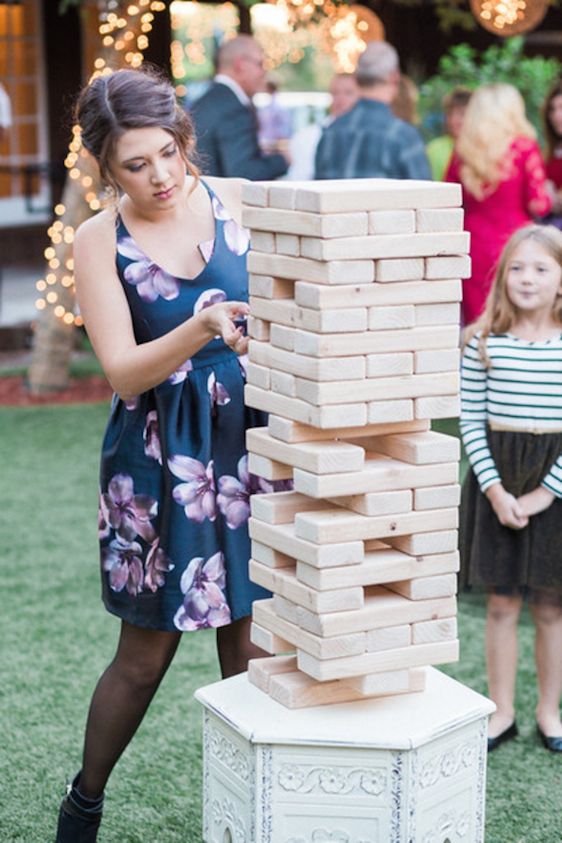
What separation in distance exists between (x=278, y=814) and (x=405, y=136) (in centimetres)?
492

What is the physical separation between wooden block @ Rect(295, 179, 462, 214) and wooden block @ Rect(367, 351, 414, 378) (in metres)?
0.26

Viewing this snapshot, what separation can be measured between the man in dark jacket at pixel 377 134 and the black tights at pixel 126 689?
4.25 m

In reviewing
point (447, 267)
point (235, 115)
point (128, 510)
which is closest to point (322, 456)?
point (447, 267)

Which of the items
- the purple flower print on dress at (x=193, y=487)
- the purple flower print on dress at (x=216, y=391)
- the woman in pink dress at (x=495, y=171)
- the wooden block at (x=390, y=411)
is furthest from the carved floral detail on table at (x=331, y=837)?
the woman in pink dress at (x=495, y=171)

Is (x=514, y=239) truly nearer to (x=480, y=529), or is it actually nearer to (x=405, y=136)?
(x=480, y=529)

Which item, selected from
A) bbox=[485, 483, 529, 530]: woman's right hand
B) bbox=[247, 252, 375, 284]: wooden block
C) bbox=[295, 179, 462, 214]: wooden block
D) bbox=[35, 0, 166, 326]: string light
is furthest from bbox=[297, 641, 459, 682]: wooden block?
bbox=[35, 0, 166, 326]: string light

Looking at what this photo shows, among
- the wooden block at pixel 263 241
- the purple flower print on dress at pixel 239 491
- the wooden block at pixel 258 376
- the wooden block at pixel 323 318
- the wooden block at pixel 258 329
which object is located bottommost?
the purple flower print on dress at pixel 239 491

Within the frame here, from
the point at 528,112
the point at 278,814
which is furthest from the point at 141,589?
the point at 528,112

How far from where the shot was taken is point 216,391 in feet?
9.58

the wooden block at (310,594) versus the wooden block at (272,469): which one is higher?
the wooden block at (272,469)

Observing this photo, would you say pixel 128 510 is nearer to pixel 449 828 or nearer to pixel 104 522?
pixel 104 522

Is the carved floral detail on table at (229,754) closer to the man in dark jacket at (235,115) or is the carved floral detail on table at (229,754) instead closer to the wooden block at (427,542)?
the wooden block at (427,542)

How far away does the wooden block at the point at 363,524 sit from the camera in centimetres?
251

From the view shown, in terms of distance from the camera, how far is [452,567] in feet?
8.65
